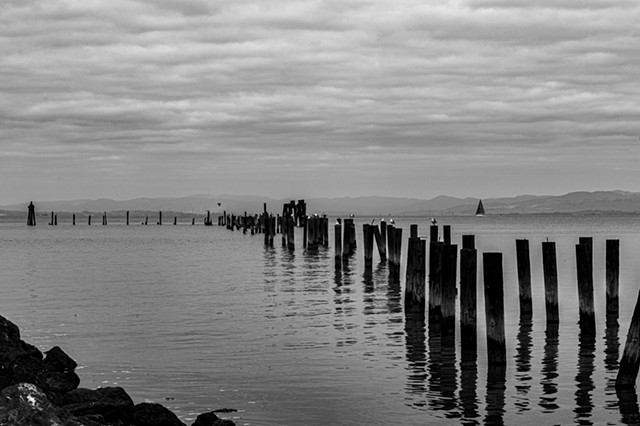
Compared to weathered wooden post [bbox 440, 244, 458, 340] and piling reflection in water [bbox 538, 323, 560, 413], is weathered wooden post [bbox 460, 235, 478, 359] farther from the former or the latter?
weathered wooden post [bbox 440, 244, 458, 340]

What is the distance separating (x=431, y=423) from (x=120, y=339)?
1020 centimetres

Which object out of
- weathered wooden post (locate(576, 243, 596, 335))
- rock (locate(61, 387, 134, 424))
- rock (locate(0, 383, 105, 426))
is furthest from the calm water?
rock (locate(0, 383, 105, 426))

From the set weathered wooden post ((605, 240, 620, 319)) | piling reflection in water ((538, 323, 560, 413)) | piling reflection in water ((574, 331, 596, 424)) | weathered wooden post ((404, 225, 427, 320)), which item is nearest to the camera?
piling reflection in water ((574, 331, 596, 424))

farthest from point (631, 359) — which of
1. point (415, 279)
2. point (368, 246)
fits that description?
Result: point (368, 246)

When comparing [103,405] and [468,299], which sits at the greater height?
[468,299]

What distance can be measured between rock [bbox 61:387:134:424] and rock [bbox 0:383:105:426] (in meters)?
2.03

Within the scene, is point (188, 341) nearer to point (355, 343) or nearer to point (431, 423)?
point (355, 343)

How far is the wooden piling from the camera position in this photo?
81.5 ft

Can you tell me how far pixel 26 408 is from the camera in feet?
31.8

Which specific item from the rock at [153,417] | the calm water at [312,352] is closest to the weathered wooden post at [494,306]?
the calm water at [312,352]

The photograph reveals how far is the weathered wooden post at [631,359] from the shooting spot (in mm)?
15062

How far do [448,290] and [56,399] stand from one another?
10095 mm

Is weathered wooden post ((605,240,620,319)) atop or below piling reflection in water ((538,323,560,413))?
atop

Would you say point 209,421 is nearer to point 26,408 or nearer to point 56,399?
point 56,399
